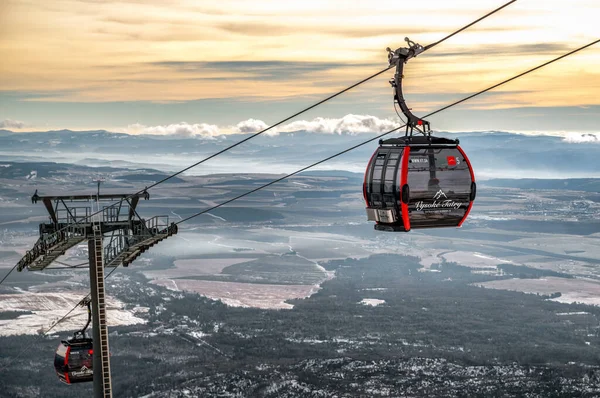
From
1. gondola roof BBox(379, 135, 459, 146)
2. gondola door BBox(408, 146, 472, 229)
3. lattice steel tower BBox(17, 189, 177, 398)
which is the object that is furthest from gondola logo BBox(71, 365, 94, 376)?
gondola roof BBox(379, 135, 459, 146)

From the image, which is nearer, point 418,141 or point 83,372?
point 418,141

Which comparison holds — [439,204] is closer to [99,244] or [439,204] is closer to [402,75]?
[402,75]

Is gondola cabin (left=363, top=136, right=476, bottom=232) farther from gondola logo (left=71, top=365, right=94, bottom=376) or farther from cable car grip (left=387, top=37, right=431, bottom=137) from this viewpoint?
gondola logo (left=71, top=365, right=94, bottom=376)

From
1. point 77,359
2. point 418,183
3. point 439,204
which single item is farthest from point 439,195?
point 77,359

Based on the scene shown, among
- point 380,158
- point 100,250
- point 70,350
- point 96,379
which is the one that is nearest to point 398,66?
point 380,158

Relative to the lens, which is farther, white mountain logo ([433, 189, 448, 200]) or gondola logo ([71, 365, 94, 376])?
gondola logo ([71, 365, 94, 376])

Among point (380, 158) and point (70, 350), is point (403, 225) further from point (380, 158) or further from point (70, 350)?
point (70, 350)

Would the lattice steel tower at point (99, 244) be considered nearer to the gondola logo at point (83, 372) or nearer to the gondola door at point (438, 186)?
the gondola logo at point (83, 372)
